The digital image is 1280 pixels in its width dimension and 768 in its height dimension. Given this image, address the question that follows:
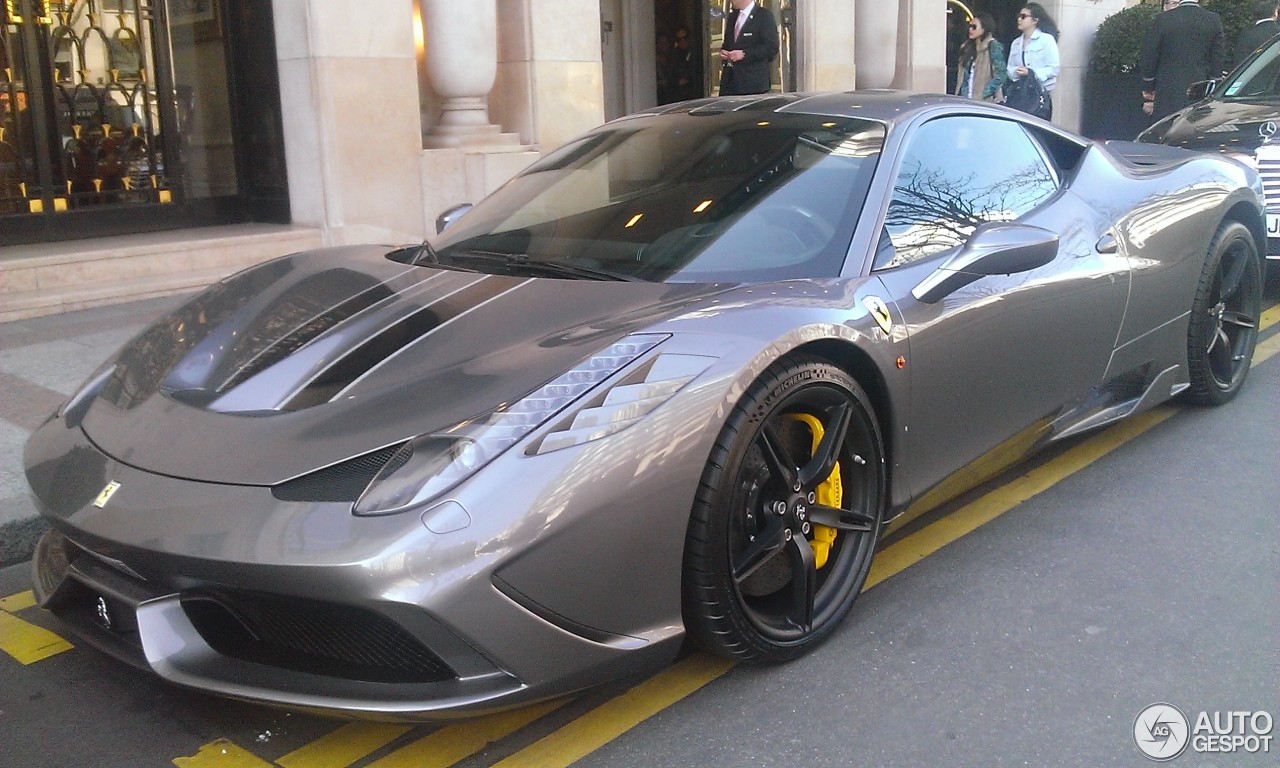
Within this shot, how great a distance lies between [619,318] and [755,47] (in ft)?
23.4

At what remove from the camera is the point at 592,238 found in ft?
11.6

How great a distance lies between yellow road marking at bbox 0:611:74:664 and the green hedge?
52.5 ft

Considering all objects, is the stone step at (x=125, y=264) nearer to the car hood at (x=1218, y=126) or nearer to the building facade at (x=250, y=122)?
the building facade at (x=250, y=122)

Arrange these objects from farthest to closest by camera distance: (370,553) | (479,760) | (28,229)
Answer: (28,229) → (479,760) → (370,553)

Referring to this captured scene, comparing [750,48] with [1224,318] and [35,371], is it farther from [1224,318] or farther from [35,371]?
[35,371]

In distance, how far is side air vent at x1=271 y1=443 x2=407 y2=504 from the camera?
240cm

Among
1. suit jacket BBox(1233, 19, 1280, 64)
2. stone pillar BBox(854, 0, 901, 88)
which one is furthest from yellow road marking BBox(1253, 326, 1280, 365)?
stone pillar BBox(854, 0, 901, 88)

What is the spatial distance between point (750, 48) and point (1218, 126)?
11.5ft

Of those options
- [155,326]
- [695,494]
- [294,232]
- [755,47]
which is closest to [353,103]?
[294,232]

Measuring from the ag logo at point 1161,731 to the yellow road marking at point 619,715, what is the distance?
0.96m

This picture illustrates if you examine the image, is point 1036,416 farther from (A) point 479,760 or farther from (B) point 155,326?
(B) point 155,326

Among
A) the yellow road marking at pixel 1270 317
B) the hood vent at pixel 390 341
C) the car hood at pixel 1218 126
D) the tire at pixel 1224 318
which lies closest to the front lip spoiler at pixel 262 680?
the hood vent at pixel 390 341

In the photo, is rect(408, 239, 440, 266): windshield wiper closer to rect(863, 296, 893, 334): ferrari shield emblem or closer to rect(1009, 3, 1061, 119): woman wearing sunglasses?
rect(863, 296, 893, 334): ferrari shield emblem

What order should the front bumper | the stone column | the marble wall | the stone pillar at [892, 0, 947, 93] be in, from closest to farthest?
the front bumper < the marble wall < the stone column < the stone pillar at [892, 0, 947, 93]
